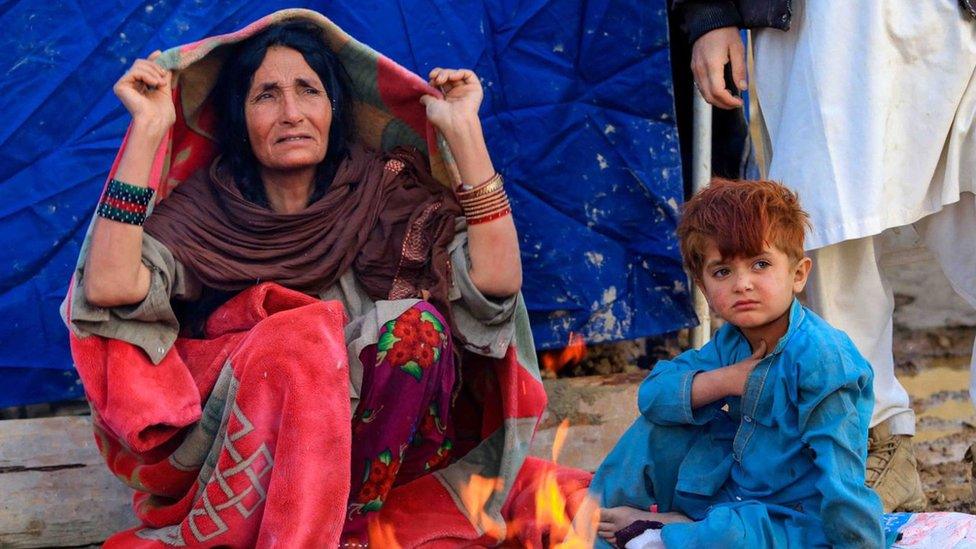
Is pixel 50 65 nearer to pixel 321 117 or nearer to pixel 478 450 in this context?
pixel 321 117

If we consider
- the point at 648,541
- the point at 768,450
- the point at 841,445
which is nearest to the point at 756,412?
the point at 768,450

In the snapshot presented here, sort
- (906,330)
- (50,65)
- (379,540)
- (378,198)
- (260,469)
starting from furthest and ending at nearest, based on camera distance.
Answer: (906,330) < (50,65) < (378,198) < (379,540) < (260,469)

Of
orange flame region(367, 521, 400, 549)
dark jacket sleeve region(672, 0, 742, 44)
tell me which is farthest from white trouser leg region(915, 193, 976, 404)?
orange flame region(367, 521, 400, 549)

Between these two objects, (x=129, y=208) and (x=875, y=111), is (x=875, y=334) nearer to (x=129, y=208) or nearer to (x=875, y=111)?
(x=875, y=111)

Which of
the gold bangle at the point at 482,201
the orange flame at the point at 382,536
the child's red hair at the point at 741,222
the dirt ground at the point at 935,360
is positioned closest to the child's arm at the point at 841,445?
the child's red hair at the point at 741,222

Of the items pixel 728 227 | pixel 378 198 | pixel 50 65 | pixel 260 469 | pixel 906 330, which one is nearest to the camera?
pixel 728 227

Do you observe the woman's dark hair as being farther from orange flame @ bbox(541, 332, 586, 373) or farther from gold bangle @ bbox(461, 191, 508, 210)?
orange flame @ bbox(541, 332, 586, 373)

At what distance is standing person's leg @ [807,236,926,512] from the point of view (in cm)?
348

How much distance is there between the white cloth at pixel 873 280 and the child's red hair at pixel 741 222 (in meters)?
0.62

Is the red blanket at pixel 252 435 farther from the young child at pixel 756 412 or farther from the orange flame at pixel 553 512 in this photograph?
the young child at pixel 756 412

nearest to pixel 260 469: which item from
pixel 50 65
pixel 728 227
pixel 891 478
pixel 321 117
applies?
pixel 321 117

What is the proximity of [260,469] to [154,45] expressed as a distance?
1.42m

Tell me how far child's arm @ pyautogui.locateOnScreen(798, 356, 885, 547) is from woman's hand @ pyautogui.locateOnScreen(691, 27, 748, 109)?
3.30ft

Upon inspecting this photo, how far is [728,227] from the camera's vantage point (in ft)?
9.10
